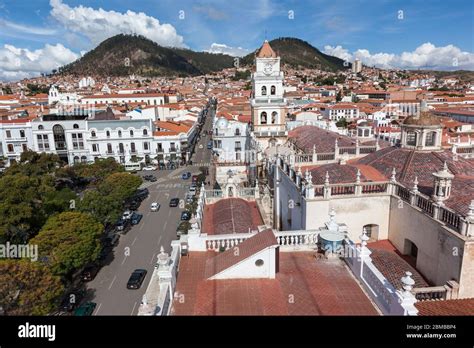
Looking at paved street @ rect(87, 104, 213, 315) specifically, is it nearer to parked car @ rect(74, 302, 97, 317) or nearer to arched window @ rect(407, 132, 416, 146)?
parked car @ rect(74, 302, 97, 317)

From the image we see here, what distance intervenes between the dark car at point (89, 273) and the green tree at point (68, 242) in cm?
237

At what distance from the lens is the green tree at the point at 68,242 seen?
22016mm

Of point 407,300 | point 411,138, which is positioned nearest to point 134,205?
point 411,138

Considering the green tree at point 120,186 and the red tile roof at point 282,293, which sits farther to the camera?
the green tree at point 120,186

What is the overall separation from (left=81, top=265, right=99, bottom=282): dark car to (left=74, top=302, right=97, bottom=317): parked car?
363 cm

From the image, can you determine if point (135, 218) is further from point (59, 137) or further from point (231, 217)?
point (59, 137)

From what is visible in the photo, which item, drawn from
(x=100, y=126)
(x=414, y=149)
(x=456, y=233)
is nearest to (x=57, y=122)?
(x=100, y=126)

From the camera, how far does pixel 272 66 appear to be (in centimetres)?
3762

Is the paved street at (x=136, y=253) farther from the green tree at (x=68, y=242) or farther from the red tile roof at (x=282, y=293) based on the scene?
the red tile roof at (x=282, y=293)

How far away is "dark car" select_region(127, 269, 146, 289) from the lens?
25.1 m

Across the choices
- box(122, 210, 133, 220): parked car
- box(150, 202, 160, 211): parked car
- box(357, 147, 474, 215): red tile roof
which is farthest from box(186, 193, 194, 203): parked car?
box(357, 147, 474, 215): red tile roof

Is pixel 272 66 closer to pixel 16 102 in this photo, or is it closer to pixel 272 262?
pixel 272 262

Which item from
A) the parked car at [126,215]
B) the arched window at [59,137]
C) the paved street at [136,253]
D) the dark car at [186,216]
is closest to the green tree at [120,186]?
the parked car at [126,215]
